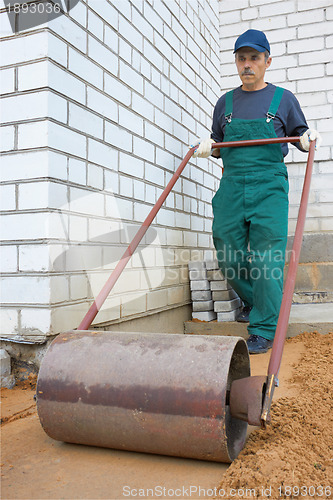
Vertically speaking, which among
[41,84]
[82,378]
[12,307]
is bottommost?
[82,378]

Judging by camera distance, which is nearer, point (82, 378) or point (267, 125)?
point (82, 378)

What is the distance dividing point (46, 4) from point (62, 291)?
4.79 ft

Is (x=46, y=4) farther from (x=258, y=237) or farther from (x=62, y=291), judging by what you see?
(x=258, y=237)

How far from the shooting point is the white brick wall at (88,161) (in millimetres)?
2201

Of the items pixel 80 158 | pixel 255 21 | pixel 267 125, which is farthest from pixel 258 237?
pixel 255 21

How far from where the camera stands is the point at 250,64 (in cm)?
315

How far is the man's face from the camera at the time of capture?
10.2 feet

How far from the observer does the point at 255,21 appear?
5.61 m

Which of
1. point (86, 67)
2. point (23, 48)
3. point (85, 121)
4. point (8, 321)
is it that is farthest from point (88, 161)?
point (8, 321)

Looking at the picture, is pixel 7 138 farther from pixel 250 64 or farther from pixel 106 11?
pixel 250 64

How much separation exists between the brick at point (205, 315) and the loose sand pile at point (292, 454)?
1.72 meters

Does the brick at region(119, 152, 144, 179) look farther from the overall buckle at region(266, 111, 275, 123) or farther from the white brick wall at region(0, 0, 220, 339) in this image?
the overall buckle at region(266, 111, 275, 123)

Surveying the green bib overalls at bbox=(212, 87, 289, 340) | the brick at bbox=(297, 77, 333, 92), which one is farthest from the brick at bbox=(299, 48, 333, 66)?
the green bib overalls at bbox=(212, 87, 289, 340)

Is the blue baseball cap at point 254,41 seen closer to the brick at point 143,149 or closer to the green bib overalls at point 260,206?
the green bib overalls at point 260,206
